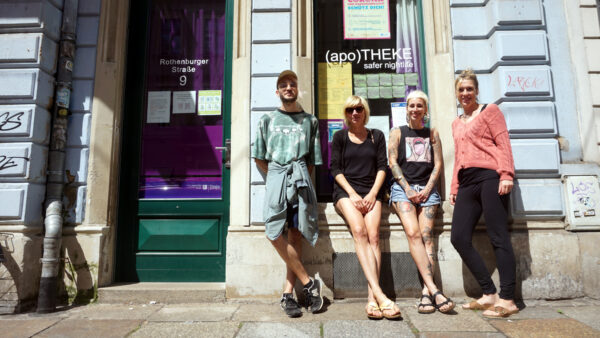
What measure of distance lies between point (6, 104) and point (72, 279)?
6.85 ft

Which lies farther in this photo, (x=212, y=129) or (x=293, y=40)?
(x=212, y=129)

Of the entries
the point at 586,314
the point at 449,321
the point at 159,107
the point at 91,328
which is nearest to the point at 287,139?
the point at 159,107

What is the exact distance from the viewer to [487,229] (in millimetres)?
3332

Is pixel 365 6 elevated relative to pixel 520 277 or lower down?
elevated

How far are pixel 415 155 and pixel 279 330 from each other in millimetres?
2154

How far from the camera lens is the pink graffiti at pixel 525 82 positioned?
13.2 feet

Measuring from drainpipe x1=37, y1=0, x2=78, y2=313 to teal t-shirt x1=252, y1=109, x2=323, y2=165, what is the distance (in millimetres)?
2293

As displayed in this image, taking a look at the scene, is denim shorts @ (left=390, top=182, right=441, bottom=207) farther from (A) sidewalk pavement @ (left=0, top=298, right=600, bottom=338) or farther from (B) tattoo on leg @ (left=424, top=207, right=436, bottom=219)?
(A) sidewalk pavement @ (left=0, top=298, right=600, bottom=338)

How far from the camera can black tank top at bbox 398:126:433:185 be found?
3.62 m

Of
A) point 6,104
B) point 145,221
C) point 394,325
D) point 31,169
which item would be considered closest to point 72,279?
point 145,221

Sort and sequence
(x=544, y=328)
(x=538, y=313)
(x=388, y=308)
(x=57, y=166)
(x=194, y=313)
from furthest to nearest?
(x=57, y=166) → (x=194, y=313) → (x=538, y=313) → (x=388, y=308) → (x=544, y=328)

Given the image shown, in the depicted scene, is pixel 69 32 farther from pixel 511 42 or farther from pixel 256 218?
pixel 511 42

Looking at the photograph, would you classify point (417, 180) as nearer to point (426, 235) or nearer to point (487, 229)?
point (426, 235)

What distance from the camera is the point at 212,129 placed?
458 cm
